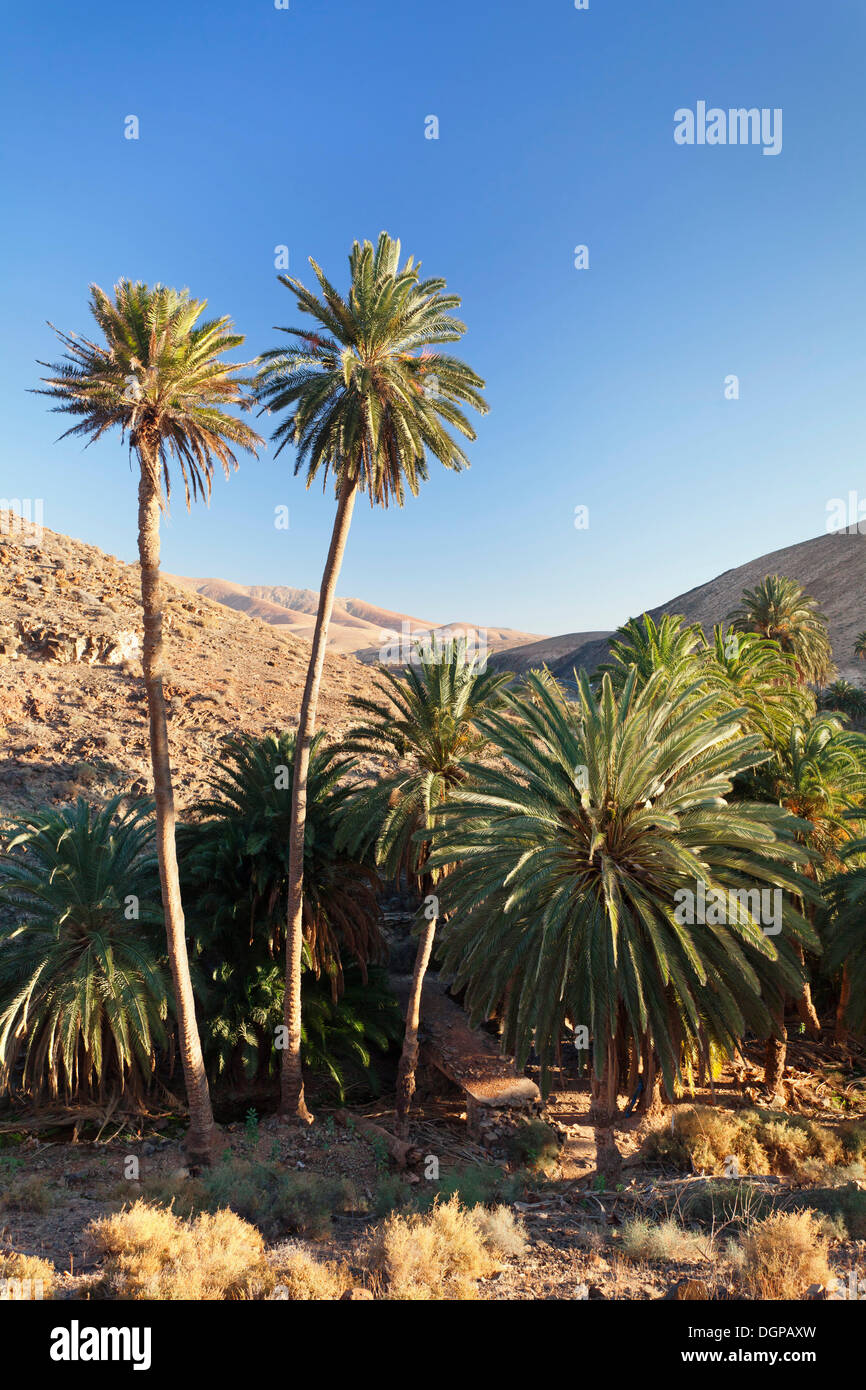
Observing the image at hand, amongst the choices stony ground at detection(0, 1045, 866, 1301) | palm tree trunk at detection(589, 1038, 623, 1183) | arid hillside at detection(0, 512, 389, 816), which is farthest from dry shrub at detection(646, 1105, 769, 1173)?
arid hillside at detection(0, 512, 389, 816)

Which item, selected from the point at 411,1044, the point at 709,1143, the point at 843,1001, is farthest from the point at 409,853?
the point at 843,1001

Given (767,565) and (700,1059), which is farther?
(767,565)

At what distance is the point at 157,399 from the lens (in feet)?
41.3

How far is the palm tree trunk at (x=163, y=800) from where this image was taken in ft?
43.0

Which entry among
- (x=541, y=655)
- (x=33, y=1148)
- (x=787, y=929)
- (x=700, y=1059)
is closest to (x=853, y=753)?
(x=787, y=929)

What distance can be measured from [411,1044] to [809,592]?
9910cm

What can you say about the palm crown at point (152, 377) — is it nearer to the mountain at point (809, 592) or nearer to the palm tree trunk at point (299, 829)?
the palm tree trunk at point (299, 829)

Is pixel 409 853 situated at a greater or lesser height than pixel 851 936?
greater

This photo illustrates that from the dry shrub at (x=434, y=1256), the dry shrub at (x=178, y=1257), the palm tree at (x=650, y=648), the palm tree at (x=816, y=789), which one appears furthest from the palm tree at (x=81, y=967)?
the palm tree at (x=816, y=789)

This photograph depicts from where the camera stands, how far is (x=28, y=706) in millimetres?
32781

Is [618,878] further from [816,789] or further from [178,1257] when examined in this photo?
[816,789]

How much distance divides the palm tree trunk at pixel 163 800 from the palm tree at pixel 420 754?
4.65 meters
